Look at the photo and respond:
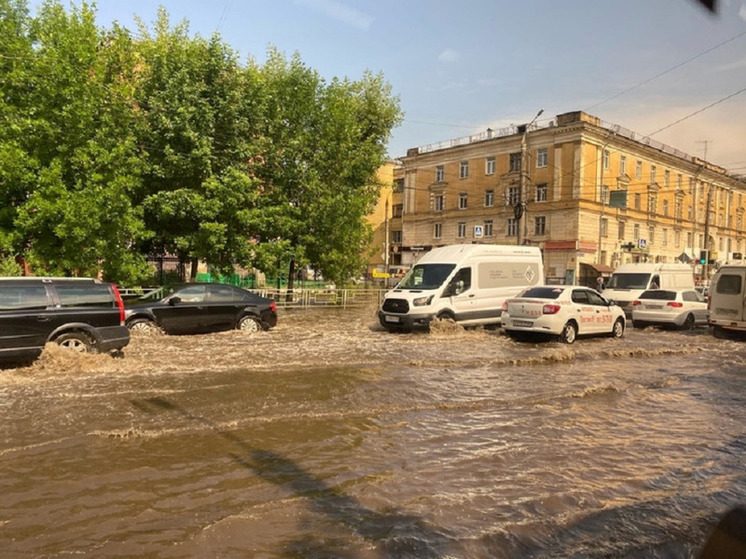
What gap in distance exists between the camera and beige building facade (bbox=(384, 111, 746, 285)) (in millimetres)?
48719

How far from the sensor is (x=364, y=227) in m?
25.5

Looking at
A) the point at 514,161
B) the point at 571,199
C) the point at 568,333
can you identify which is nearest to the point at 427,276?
the point at 568,333

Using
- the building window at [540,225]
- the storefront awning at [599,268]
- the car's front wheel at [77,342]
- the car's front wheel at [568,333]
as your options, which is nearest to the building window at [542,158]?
the building window at [540,225]

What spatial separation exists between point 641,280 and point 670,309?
196 inches

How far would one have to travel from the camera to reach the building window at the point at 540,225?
51.1 m

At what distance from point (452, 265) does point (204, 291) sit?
23.0ft

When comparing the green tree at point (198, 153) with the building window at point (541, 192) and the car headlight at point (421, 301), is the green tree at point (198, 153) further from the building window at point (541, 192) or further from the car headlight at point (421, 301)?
the building window at point (541, 192)

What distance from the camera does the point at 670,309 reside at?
19344mm

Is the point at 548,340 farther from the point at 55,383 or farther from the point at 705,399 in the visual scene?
the point at 55,383

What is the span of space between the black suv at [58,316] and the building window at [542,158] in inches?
1844

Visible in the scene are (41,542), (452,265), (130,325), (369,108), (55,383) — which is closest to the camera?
(41,542)

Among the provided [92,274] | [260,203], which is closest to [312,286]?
[260,203]

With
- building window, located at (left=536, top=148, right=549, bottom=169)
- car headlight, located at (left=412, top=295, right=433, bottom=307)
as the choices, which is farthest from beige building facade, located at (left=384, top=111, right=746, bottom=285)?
car headlight, located at (left=412, top=295, right=433, bottom=307)

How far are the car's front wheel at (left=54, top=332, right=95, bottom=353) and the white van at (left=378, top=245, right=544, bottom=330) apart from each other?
27.4 ft
